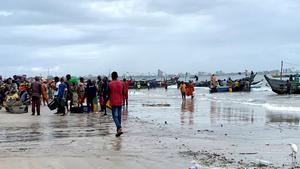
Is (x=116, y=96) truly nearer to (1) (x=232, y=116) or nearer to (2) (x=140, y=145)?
(2) (x=140, y=145)

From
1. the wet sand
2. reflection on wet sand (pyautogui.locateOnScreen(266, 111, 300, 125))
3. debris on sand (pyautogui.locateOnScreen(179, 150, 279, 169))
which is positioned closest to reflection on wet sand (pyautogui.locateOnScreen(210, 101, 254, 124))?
reflection on wet sand (pyautogui.locateOnScreen(266, 111, 300, 125))

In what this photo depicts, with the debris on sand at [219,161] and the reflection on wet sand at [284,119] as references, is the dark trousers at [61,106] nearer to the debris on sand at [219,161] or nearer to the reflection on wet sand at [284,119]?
the reflection on wet sand at [284,119]

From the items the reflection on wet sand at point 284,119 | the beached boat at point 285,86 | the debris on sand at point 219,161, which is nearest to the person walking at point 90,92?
the reflection on wet sand at point 284,119

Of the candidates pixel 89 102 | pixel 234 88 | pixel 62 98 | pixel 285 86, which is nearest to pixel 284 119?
pixel 89 102

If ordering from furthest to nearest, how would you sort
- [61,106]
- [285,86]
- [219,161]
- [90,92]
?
1. [285,86]
2. [90,92]
3. [61,106]
4. [219,161]

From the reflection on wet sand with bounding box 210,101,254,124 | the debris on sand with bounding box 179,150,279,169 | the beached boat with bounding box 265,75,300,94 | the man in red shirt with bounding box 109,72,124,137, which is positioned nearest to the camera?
the debris on sand with bounding box 179,150,279,169

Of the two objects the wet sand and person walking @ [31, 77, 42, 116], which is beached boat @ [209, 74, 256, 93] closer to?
person walking @ [31, 77, 42, 116]

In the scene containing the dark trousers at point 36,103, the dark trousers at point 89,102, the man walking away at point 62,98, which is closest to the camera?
the dark trousers at point 36,103

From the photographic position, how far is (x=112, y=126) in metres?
15.3

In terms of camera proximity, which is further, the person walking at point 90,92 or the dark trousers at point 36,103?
the person walking at point 90,92

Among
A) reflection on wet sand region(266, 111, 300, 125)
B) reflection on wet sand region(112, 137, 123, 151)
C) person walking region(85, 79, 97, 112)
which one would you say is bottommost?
reflection on wet sand region(266, 111, 300, 125)

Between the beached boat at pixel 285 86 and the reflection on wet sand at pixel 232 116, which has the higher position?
the beached boat at pixel 285 86

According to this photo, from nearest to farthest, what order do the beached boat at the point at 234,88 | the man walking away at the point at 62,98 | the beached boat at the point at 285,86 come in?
1. the man walking away at the point at 62,98
2. the beached boat at the point at 285,86
3. the beached boat at the point at 234,88

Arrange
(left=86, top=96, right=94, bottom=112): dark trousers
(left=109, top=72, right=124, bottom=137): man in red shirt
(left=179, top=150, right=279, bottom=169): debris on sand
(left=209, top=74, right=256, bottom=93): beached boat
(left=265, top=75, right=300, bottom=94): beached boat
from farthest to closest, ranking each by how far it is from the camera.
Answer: (left=209, top=74, right=256, bottom=93): beached boat → (left=265, top=75, right=300, bottom=94): beached boat → (left=86, top=96, right=94, bottom=112): dark trousers → (left=109, top=72, right=124, bottom=137): man in red shirt → (left=179, top=150, right=279, bottom=169): debris on sand
